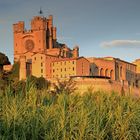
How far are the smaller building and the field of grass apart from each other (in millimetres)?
60654

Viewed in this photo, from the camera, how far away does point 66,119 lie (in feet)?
23.0

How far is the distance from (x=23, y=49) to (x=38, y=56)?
15242 mm

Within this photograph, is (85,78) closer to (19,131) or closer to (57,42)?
(57,42)

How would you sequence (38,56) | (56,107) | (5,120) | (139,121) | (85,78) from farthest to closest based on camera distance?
(38,56)
(85,78)
(139,121)
(56,107)
(5,120)

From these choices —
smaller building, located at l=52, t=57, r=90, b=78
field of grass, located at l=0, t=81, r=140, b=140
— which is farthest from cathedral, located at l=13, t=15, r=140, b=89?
field of grass, located at l=0, t=81, r=140, b=140

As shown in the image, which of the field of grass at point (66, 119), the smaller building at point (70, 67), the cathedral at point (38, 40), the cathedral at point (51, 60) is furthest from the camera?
the cathedral at point (38, 40)

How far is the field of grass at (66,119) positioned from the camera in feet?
21.9

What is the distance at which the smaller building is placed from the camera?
69438mm

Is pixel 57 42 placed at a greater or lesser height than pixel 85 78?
greater

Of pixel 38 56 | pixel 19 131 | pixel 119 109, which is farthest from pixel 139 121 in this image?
pixel 38 56

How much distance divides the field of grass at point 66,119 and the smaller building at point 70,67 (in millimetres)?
60654

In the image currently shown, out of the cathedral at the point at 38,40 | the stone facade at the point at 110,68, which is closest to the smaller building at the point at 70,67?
the stone facade at the point at 110,68

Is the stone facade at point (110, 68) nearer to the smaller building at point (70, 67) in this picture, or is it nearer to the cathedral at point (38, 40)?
the smaller building at point (70, 67)

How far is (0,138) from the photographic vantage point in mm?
6203
